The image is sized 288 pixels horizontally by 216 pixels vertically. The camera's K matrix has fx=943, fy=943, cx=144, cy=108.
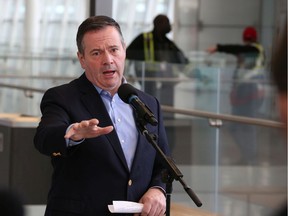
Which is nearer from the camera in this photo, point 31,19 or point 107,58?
point 107,58

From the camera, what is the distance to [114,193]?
314 cm

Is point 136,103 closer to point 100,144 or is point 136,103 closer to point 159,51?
point 100,144

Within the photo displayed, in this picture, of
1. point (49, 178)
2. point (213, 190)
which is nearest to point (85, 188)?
point (49, 178)

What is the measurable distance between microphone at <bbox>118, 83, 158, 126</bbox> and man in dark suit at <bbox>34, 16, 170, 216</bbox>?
198 millimetres

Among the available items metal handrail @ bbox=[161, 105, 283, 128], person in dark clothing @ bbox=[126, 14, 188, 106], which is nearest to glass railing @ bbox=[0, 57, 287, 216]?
metal handrail @ bbox=[161, 105, 283, 128]

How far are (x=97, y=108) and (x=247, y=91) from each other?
6313mm

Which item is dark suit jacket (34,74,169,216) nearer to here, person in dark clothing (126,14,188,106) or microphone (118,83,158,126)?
microphone (118,83,158,126)

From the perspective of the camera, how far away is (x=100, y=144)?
3.13 metres

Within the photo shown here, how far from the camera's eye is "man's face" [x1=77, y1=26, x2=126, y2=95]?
3.18m

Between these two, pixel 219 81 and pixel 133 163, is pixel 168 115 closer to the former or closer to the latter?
pixel 219 81

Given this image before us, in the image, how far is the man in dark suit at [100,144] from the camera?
3123 mm

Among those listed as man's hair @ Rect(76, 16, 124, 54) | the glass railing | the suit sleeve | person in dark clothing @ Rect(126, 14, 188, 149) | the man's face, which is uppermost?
man's hair @ Rect(76, 16, 124, 54)

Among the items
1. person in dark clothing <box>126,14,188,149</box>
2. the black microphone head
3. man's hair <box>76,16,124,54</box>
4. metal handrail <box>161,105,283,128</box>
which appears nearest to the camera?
the black microphone head

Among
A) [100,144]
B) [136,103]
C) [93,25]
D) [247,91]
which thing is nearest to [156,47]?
[247,91]
